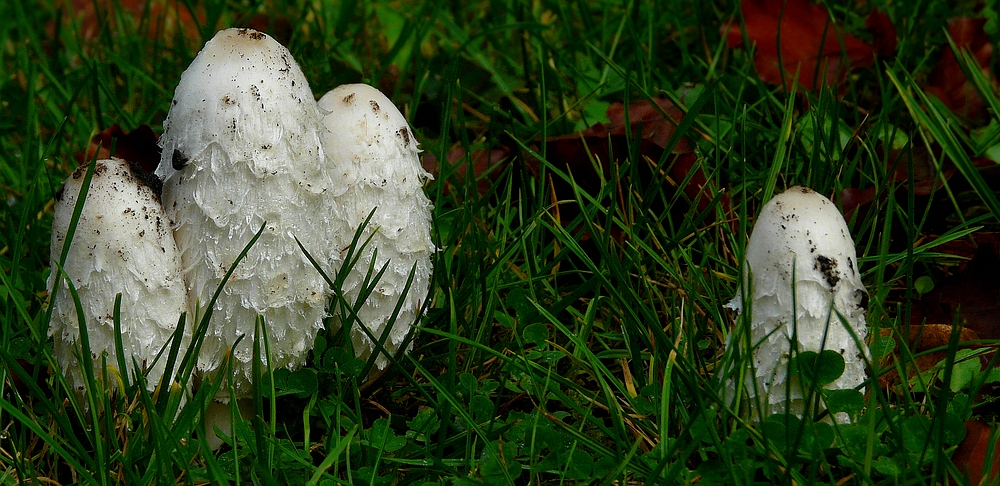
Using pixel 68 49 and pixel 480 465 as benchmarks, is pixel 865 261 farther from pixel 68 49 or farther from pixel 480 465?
pixel 68 49

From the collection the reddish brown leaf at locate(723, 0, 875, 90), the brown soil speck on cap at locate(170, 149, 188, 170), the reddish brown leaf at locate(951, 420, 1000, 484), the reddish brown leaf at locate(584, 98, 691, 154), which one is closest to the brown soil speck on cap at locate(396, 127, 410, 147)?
the brown soil speck on cap at locate(170, 149, 188, 170)

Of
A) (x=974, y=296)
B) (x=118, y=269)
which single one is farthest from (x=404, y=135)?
(x=974, y=296)

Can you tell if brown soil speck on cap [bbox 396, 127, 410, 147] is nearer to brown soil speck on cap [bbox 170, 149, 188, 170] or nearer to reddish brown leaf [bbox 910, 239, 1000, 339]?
brown soil speck on cap [bbox 170, 149, 188, 170]

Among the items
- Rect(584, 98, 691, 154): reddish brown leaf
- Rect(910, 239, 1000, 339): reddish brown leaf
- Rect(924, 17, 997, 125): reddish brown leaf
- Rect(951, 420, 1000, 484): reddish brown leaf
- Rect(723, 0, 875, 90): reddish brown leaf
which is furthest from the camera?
Rect(723, 0, 875, 90): reddish brown leaf

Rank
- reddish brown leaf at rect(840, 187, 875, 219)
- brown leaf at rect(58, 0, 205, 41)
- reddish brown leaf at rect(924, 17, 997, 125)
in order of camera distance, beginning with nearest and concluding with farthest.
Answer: reddish brown leaf at rect(840, 187, 875, 219)
reddish brown leaf at rect(924, 17, 997, 125)
brown leaf at rect(58, 0, 205, 41)

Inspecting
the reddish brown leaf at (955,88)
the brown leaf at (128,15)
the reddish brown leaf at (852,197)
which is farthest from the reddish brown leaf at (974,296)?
the brown leaf at (128,15)

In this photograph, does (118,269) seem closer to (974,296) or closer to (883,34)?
(974,296)

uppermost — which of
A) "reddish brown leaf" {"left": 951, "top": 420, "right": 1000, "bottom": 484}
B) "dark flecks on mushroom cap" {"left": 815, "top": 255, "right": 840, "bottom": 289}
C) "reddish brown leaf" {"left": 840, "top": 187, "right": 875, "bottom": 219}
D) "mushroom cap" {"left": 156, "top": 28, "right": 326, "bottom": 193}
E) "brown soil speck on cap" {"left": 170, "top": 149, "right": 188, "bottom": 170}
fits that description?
"mushroom cap" {"left": 156, "top": 28, "right": 326, "bottom": 193}

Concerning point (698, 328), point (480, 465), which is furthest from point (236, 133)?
point (698, 328)

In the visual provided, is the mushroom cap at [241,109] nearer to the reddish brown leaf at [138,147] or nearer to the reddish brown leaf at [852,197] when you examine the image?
the reddish brown leaf at [138,147]
